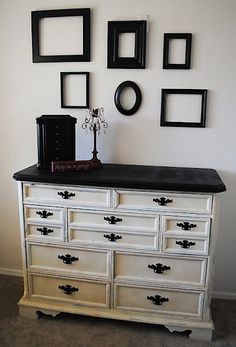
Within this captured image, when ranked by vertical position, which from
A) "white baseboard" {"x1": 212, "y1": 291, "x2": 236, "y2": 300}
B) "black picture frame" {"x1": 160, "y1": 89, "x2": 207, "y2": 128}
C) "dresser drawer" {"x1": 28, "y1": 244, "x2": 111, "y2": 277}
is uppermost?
"black picture frame" {"x1": 160, "y1": 89, "x2": 207, "y2": 128}

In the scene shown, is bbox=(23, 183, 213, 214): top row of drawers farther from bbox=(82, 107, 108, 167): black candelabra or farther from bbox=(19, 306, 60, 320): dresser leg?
bbox=(19, 306, 60, 320): dresser leg

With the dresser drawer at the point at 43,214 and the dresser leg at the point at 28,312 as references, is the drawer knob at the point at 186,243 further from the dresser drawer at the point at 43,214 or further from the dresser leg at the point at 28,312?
the dresser leg at the point at 28,312

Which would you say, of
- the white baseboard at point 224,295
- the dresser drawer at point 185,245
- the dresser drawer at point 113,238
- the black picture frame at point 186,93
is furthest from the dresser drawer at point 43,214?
the white baseboard at point 224,295

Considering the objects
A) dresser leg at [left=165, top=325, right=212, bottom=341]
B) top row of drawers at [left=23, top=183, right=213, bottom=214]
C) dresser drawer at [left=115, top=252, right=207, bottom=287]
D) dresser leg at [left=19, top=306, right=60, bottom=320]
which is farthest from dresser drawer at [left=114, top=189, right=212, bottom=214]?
dresser leg at [left=19, top=306, right=60, bottom=320]

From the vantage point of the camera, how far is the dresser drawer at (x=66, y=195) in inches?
76.6

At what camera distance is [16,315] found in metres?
2.21

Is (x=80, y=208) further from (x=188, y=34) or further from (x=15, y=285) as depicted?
(x=188, y=34)

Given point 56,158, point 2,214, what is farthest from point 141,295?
point 2,214

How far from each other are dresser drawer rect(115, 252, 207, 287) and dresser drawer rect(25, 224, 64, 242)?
15.8 inches

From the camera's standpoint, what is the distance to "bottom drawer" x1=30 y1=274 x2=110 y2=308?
6.81 feet

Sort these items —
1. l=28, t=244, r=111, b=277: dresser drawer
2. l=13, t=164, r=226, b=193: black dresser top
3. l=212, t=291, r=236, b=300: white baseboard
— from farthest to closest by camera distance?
l=212, t=291, r=236, b=300: white baseboard, l=28, t=244, r=111, b=277: dresser drawer, l=13, t=164, r=226, b=193: black dresser top

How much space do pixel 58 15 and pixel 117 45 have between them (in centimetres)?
49

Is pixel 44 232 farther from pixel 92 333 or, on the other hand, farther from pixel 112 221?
pixel 92 333

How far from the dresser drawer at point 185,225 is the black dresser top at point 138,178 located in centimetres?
19
